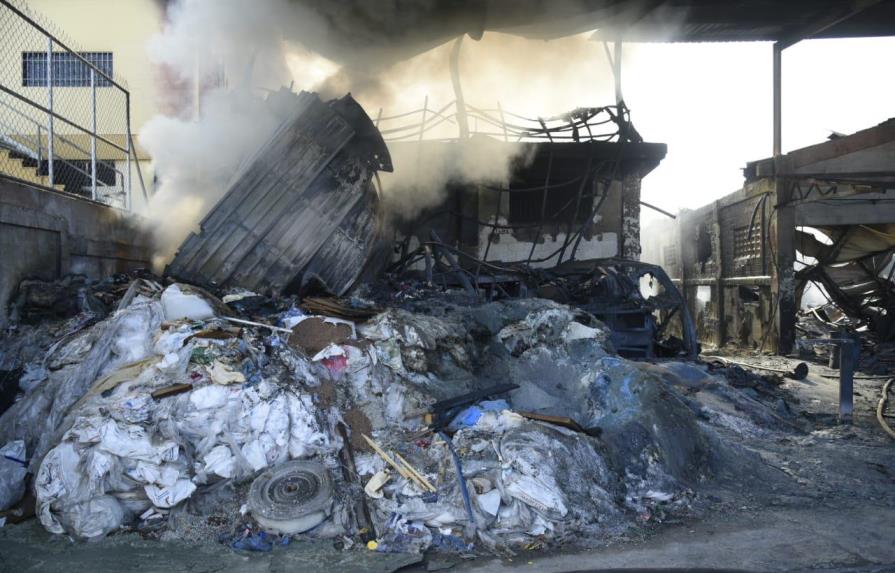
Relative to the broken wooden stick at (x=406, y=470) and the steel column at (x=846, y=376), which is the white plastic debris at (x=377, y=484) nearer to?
the broken wooden stick at (x=406, y=470)

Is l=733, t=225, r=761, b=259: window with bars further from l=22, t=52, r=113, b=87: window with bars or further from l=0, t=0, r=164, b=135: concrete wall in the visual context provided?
l=22, t=52, r=113, b=87: window with bars

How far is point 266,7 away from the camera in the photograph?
858cm

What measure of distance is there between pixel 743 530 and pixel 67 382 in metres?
5.31

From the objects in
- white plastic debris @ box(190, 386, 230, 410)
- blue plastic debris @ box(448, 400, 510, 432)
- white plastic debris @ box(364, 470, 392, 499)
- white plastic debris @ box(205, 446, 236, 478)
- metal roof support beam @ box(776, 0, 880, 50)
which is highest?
metal roof support beam @ box(776, 0, 880, 50)

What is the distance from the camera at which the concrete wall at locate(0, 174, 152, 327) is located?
550 cm

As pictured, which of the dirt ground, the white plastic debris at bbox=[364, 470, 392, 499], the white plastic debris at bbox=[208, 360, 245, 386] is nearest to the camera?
the dirt ground

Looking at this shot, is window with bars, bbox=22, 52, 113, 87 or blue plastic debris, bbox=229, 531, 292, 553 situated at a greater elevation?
window with bars, bbox=22, 52, 113, 87

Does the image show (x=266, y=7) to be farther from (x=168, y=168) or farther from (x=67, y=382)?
(x=67, y=382)

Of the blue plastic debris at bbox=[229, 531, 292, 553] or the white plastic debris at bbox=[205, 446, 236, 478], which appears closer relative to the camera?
the blue plastic debris at bbox=[229, 531, 292, 553]

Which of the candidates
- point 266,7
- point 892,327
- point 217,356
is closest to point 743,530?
point 217,356

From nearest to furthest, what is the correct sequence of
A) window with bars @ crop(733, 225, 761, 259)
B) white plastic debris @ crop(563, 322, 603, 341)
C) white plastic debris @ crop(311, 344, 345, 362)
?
white plastic debris @ crop(311, 344, 345, 362) → white plastic debris @ crop(563, 322, 603, 341) → window with bars @ crop(733, 225, 761, 259)

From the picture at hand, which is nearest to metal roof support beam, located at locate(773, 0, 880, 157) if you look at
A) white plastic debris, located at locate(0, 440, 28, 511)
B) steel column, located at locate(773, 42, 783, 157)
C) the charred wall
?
steel column, located at locate(773, 42, 783, 157)

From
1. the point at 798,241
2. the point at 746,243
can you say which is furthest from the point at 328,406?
the point at 798,241

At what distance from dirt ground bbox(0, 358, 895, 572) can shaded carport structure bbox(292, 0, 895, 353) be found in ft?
27.2
